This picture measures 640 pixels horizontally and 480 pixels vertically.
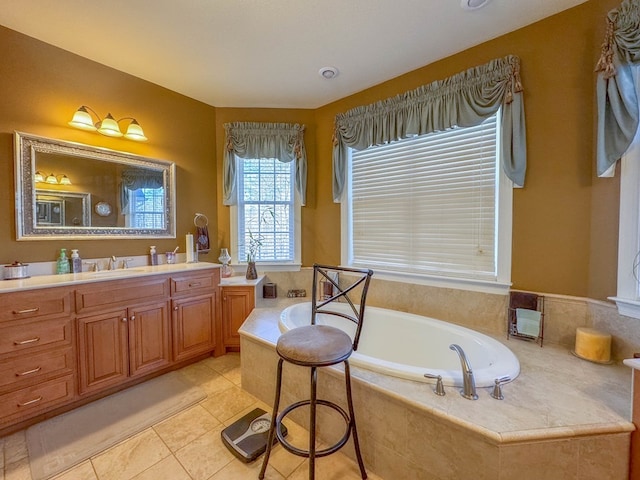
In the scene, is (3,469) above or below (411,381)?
below

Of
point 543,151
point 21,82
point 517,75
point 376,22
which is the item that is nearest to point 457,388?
point 543,151

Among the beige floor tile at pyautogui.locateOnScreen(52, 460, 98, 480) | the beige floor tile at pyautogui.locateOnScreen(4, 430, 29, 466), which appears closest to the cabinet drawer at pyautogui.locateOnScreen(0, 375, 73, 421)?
the beige floor tile at pyautogui.locateOnScreen(4, 430, 29, 466)

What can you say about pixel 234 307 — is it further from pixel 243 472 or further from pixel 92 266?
pixel 243 472

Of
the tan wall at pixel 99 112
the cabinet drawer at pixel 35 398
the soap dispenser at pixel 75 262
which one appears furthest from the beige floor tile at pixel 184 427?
the tan wall at pixel 99 112

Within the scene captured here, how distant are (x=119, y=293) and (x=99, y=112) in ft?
5.23

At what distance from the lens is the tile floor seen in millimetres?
1381

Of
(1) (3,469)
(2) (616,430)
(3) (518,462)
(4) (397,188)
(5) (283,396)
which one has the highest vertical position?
(4) (397,188)

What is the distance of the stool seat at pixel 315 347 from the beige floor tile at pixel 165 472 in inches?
34.5

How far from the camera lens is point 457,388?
1.31 meters

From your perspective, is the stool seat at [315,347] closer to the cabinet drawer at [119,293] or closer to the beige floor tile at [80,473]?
the beige floor tile at [80,473]

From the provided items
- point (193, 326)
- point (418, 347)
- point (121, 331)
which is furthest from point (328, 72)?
point (121, 331)

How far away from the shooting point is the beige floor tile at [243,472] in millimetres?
1374

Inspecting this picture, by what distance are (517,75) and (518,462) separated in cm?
228

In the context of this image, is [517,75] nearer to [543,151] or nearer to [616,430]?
[543,151]
